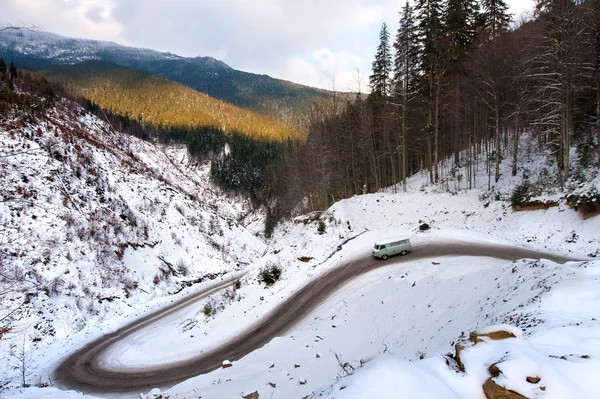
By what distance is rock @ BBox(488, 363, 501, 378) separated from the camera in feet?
15.1

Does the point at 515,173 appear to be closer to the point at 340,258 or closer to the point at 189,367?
the point at 340,258

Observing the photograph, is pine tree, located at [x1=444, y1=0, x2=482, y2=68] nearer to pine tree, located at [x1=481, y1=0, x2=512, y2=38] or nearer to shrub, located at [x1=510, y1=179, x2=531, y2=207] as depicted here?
pine tree, located at [x1=481, y1=0, x2=512, y2=38]

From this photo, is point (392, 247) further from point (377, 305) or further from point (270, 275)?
point (270, 275)

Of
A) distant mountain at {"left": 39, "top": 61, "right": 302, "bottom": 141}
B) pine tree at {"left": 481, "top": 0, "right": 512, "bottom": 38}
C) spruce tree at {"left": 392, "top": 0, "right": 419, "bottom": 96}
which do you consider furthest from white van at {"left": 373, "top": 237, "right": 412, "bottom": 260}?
distant mountain at {"left": 39, "top": 61, "right": 302, "bottom": 141}

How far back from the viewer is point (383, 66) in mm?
39656

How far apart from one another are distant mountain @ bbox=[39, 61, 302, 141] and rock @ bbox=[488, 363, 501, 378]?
371ft

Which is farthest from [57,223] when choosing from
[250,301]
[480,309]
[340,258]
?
[480,309]

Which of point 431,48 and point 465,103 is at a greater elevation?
point 431,48

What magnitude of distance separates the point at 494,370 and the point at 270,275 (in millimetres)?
17238

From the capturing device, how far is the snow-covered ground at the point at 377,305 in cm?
486

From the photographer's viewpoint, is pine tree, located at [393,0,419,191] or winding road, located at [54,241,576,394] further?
pine tree, located at [393,0,419,191]


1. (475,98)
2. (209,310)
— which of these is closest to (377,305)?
(209,310)

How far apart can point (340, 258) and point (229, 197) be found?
8608 cm

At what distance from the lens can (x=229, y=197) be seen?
10362 centimetres
